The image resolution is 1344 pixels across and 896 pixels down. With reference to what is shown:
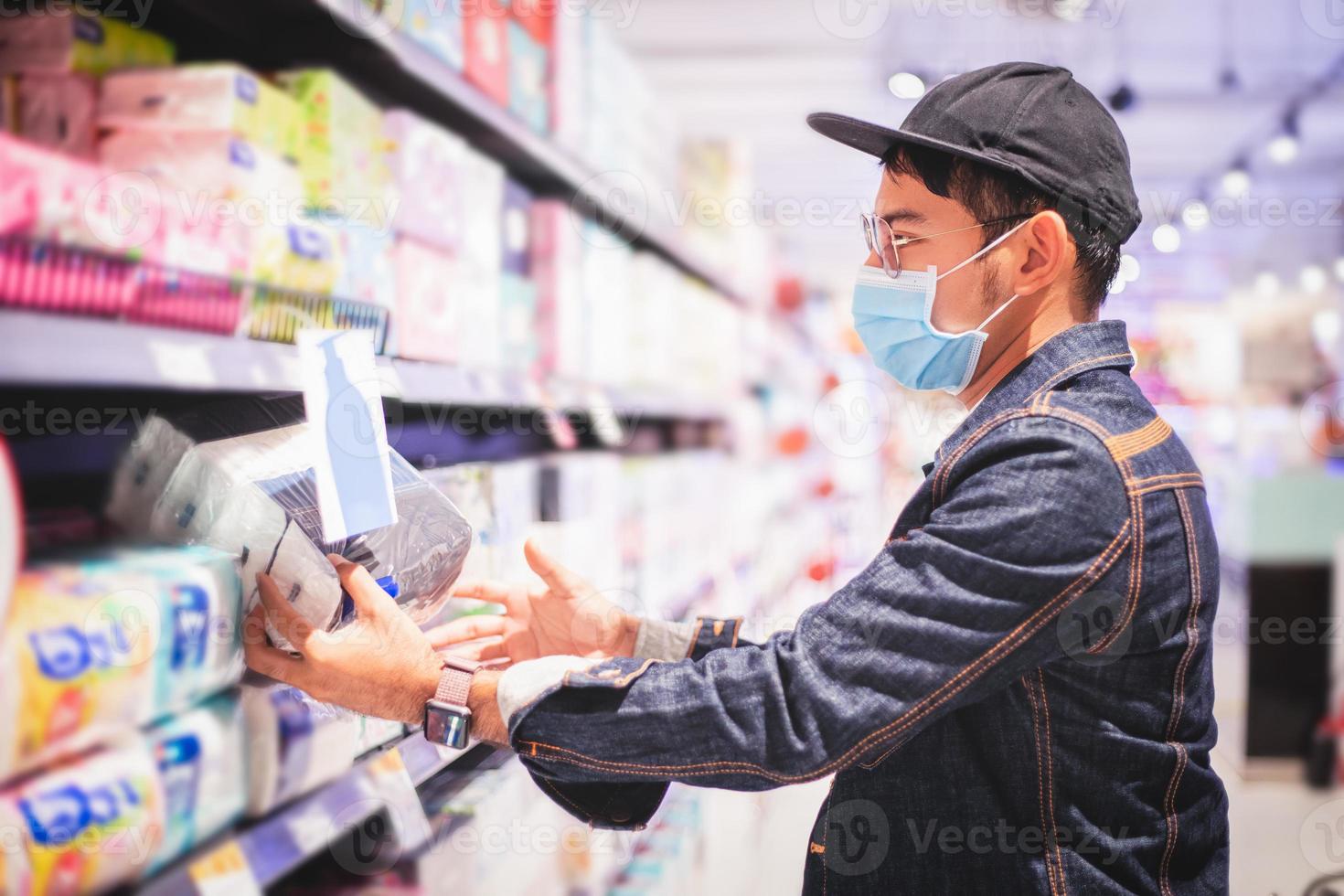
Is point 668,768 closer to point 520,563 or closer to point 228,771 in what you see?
point 228,771

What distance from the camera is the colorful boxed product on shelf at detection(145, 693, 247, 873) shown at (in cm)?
95

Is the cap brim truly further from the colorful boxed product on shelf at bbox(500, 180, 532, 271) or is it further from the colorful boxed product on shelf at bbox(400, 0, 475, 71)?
the colorful boxed product on shelf at bbox(500, 180, 532, 271)

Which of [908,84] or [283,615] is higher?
[908,84]

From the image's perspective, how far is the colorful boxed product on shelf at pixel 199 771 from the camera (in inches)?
37.5

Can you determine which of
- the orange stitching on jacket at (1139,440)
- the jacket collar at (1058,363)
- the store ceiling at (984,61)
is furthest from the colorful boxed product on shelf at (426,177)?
the store ceiling at (984,61)

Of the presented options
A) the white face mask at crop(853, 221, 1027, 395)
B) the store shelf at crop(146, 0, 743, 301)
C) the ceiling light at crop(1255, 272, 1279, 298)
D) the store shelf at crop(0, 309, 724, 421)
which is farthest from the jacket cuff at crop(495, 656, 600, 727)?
the ceiling light at crop(1255, 272, 1279, 298)

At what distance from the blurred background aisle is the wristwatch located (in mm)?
155

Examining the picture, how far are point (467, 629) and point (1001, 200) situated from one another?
0.89 metres

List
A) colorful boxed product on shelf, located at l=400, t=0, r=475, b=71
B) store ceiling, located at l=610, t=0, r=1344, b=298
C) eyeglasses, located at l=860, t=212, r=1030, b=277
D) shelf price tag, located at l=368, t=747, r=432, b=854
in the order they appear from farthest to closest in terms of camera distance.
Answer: store ceiling, located at l=610, t=0, r=1344, b=298 → colorful boxed product on shelf, located at l=400, t=0, r=475, b=71 → shelf price tag, located at l=368, t=747, r=432, b=854 → eyeglasses, located at l=860, t=212, r=1030, b=277

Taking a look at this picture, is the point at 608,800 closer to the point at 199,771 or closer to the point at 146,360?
the point at 199,771

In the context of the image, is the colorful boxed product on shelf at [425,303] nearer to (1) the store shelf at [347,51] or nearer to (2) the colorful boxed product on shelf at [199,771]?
(1) the store shelf at [347,51]

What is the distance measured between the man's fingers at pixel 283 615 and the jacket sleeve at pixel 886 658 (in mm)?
232

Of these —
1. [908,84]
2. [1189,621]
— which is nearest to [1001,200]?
[1189,621]

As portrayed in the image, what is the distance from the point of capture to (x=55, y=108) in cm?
104
